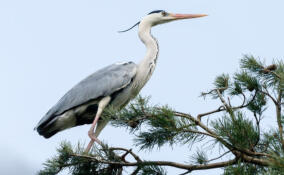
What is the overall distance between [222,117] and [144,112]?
51cm

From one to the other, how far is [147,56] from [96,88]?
60cm

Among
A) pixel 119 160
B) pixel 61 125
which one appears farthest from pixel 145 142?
pixel 61 125

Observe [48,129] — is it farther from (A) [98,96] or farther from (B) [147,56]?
(B) [147,56]

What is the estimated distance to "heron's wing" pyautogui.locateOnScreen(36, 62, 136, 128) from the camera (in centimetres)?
489

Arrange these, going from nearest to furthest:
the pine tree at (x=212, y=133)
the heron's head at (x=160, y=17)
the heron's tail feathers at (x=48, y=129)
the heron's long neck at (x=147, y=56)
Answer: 1. the pine tree at (x=212, y=133)
2. the heron's tail feathers at (x=48, y=129)
3. the heron's long neck at (x=147, y=56)
4. the heron's head at (x=160, y=17)

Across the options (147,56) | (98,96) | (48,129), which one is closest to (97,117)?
(98,96)

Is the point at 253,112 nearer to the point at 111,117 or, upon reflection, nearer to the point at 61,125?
the point at 111,117

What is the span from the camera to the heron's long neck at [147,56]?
5.11 meters

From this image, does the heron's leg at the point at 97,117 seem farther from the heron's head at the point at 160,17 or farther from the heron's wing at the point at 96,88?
the heron's head at the point at 160,17

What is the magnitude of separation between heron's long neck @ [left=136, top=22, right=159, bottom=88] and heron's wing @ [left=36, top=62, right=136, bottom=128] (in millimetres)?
76

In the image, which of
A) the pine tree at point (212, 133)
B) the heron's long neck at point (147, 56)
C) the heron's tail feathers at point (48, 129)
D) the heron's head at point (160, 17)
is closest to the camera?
the pine tree at point (212, 133)

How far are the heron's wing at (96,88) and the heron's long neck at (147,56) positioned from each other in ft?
0.25

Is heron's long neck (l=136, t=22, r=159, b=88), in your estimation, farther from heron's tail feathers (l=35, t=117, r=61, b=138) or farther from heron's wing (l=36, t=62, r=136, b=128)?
heron's tail feathers (l=35, t=117, r=61, b=138)

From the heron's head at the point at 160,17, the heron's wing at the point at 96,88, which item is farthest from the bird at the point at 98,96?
the heron's head at the point at 160,17
